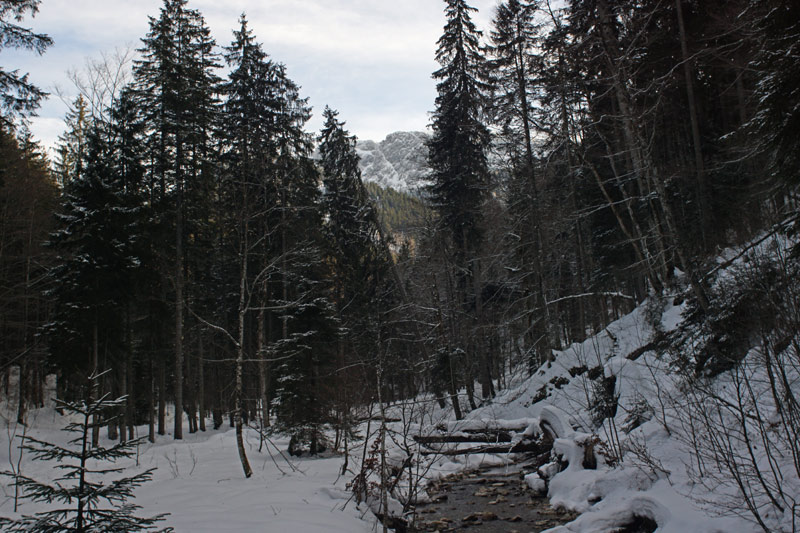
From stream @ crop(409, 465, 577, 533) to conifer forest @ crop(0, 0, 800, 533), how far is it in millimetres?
193

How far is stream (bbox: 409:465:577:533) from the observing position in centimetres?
791

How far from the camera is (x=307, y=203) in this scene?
2086 cm

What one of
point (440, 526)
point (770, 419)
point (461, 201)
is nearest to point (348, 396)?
point (440, 526)

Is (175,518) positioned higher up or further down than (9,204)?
further down

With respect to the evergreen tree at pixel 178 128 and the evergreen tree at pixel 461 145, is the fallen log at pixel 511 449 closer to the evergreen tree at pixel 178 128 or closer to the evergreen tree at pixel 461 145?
the evergreen tree at pixel 461 145

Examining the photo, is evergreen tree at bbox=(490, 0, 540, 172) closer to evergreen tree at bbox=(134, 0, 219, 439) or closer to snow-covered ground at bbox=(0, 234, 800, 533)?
snow-covered ground at bbox=(0, 234, 800, 533)

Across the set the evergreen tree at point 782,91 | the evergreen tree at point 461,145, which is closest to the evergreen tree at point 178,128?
the evergreen tree at point 461,145

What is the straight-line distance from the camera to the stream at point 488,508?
7.91 meters

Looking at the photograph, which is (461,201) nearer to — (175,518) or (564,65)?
(564,65)

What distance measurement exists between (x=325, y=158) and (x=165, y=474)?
15.8m

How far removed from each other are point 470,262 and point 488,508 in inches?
411

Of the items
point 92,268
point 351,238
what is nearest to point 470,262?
point 351,238

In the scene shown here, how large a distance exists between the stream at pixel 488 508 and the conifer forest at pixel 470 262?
19cm

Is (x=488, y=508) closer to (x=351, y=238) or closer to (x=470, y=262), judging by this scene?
(x=470, y=262)
